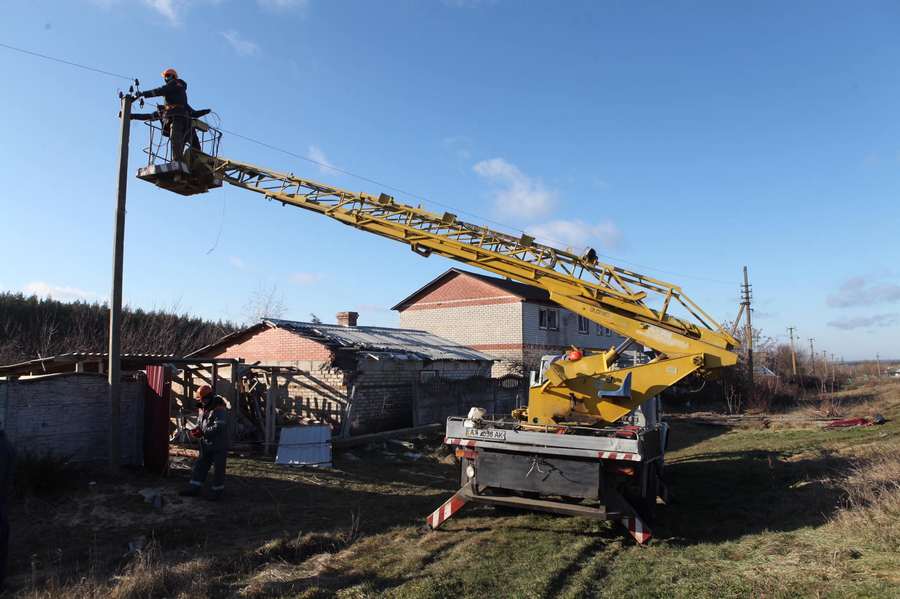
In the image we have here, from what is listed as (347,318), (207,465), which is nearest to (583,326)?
(347,318)

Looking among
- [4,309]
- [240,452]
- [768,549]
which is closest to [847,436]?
[768,549]

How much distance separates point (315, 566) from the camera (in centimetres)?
652

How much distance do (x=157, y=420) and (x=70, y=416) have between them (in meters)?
1.33

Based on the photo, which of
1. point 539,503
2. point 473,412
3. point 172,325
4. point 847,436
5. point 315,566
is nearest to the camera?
point 315,566

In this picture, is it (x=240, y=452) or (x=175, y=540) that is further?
(x=240, y=452)

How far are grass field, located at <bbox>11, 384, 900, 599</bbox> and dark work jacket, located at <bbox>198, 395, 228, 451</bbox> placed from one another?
2.84 ft

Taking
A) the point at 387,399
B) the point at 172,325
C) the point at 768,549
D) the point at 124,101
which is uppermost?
the point at 124,101

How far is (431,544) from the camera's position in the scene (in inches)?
294

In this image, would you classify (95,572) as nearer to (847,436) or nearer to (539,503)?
(539,503)

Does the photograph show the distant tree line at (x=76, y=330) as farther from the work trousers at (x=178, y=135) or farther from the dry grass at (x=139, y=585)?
the dry grass at (x=139, y=585)

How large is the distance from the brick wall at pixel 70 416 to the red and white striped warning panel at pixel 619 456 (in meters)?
8.33

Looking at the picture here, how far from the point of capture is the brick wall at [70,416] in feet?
31.2

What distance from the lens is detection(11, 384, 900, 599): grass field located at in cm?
574

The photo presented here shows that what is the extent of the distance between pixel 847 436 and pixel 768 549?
13.6 meters
